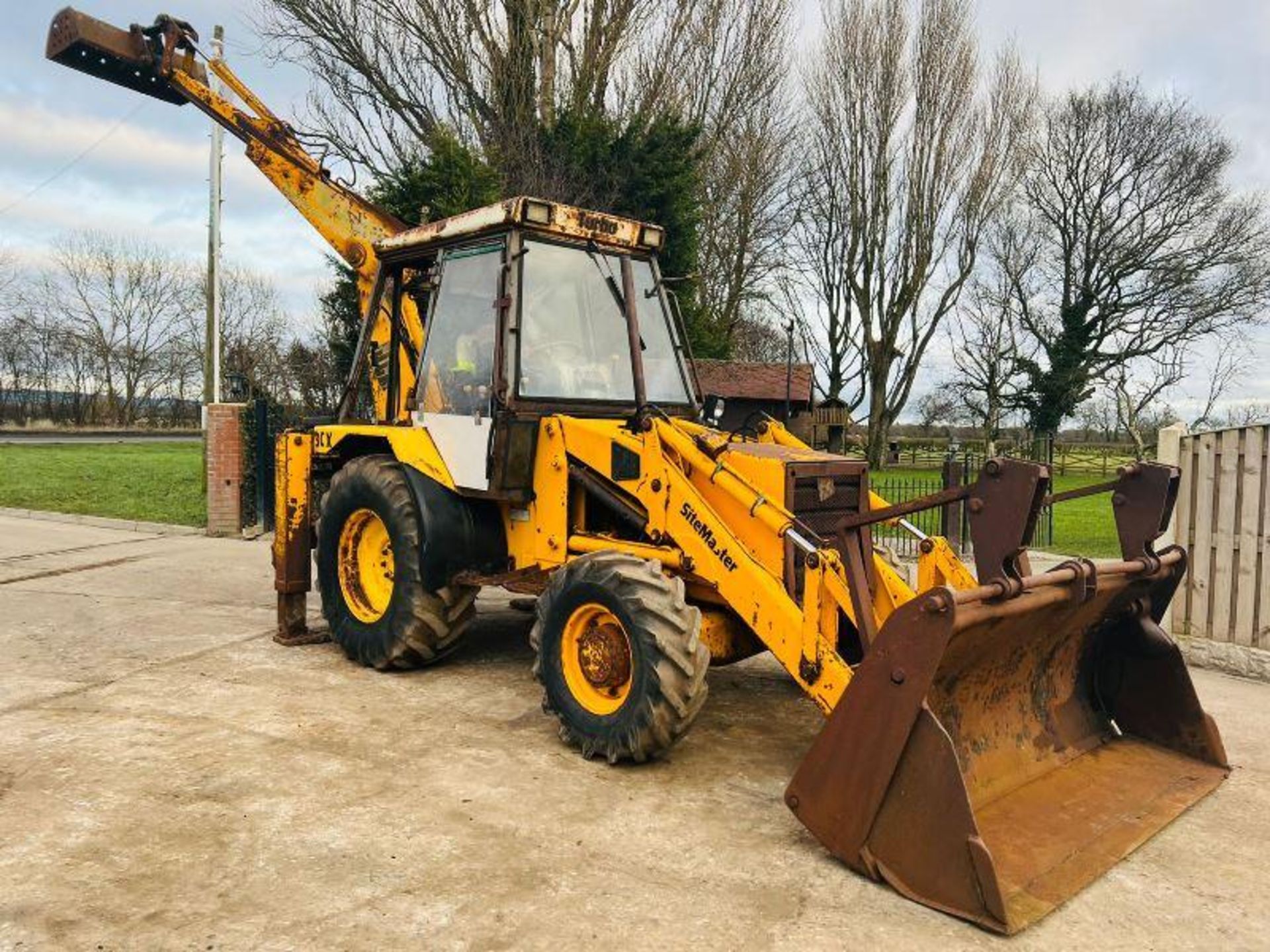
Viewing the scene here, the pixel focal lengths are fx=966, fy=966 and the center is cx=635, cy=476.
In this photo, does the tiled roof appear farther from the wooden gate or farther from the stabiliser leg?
the stabiliser leg

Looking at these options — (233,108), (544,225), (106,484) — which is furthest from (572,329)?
(106,484)

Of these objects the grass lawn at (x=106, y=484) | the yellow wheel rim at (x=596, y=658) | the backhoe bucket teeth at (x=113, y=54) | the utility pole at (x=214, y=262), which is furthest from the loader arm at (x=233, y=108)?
the utility pole at (x=214, y=262)

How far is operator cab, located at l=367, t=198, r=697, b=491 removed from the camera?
539 cm

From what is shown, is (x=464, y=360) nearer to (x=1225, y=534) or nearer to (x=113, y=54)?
(x=113, y=54)

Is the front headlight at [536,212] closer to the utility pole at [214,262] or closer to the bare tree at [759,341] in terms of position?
the utility pole at [214,262]

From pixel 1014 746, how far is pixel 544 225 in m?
3.60

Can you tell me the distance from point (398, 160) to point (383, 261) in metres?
11.5

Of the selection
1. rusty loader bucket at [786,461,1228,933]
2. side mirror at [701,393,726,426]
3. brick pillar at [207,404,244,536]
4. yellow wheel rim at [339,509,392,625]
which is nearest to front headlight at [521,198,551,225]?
side mirror at [701,393,726,426]

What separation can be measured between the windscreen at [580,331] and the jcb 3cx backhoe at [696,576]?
0.01 m

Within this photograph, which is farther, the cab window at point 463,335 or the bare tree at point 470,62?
the bare tree at point 470,62

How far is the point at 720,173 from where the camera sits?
79.2 feet

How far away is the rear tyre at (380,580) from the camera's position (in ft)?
18.9

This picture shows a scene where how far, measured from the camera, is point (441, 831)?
378cm

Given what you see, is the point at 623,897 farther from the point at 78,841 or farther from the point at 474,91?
the point at 474,91
